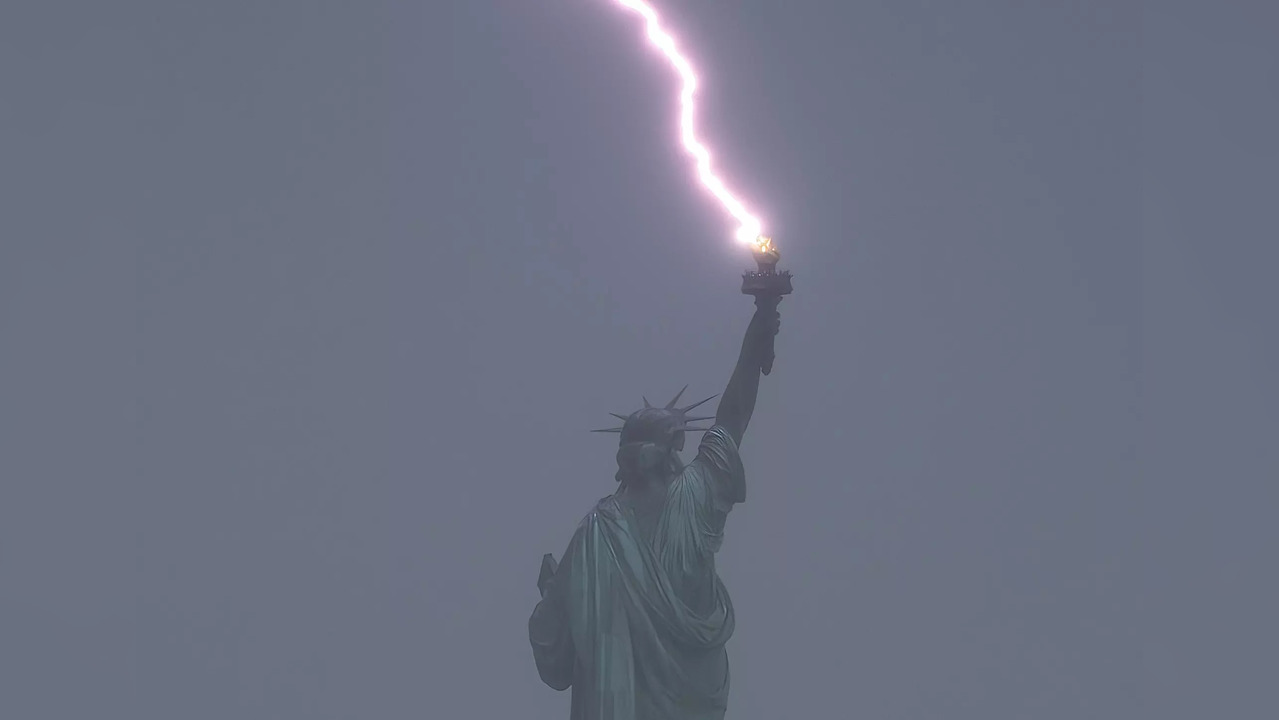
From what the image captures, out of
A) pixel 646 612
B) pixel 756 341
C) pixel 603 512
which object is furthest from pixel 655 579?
pixel 756 341

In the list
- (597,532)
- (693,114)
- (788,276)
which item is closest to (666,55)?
(693,114)

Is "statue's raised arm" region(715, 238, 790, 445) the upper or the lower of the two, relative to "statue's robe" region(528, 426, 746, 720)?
upper

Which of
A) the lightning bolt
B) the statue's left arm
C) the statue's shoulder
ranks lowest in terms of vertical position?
the statue's shoulder

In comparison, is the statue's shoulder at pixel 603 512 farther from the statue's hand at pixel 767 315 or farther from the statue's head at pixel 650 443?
the statue's hand at pixel 767 315

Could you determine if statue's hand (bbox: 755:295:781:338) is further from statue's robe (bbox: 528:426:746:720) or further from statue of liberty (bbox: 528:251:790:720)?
statue's robe (bbox: 528:426:746:720)

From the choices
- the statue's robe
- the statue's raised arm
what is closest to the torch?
the statue's raised arm
